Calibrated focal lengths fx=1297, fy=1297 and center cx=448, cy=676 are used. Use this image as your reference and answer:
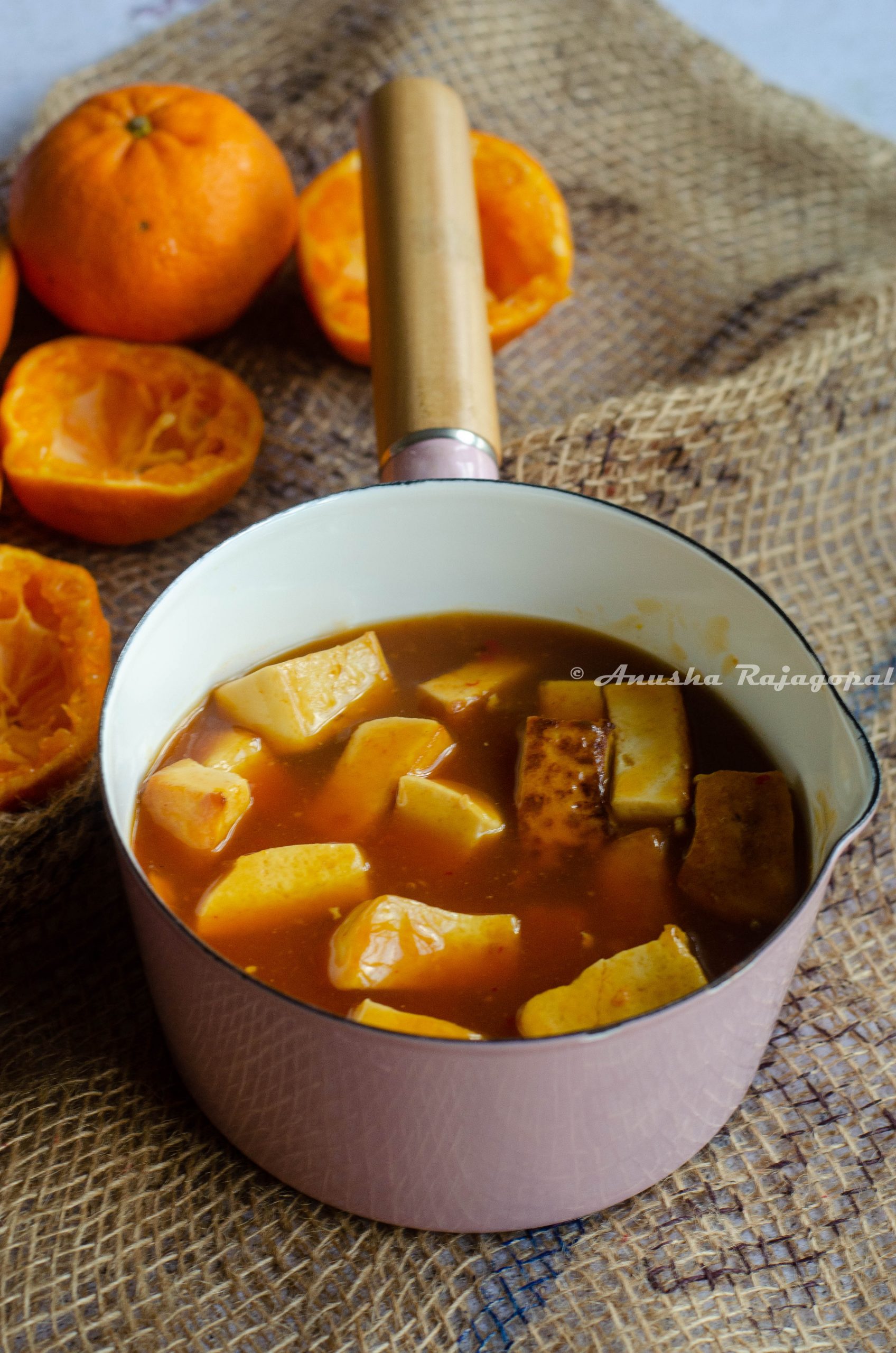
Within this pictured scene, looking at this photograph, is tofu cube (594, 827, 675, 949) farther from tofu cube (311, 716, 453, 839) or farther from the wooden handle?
the wooden handle

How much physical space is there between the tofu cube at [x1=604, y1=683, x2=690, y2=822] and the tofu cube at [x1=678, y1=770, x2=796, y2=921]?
3cm

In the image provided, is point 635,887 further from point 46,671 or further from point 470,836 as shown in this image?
point 46,671

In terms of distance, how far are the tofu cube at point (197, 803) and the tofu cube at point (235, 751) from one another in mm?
33

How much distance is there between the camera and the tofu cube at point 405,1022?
104 cm

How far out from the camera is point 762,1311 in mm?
1171

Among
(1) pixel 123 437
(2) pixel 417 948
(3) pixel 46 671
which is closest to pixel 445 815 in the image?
(2) pixel 417 948

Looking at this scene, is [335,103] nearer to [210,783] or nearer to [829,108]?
[829,108]

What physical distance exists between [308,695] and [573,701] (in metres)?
0.28

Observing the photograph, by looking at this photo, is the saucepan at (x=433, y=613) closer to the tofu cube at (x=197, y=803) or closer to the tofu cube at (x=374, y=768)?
the tofu cube at (x=197, y=803)

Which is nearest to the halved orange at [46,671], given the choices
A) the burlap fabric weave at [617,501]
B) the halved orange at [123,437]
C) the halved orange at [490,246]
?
the burlap fabric weave at [617,501]

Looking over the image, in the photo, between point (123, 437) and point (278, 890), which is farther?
point (123, 437)

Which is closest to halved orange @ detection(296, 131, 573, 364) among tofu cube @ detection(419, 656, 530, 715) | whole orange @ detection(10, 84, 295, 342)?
whole orange @ detection(10, 84, 295, 342)

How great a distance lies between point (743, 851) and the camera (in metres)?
1.19

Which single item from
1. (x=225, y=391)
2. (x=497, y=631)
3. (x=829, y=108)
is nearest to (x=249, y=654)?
(x=497, y=631)
